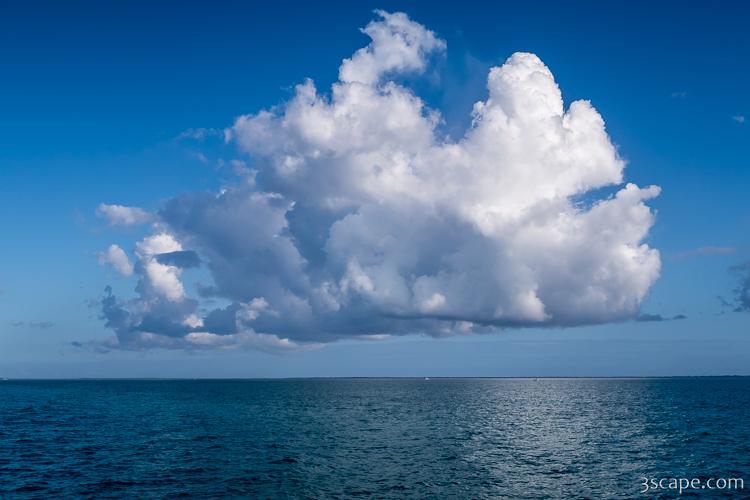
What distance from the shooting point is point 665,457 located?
6569 centimetres

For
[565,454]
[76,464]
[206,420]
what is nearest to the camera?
[76,464]

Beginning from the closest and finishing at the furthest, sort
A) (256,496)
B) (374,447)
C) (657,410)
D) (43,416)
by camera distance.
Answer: (256,496) → (374,447) → (43,416) → (657,410)

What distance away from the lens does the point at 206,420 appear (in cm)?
11250

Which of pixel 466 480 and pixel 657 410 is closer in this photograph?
pixel 466 480

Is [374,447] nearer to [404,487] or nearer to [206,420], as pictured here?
[404,487]

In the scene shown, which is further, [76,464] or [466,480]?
[76,464]

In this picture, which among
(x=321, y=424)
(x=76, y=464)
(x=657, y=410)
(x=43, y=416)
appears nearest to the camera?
(x=76, y=464)

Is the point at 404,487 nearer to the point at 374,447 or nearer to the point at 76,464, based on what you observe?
the point at 374,447

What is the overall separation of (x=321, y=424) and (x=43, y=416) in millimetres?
65245

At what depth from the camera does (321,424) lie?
336ft

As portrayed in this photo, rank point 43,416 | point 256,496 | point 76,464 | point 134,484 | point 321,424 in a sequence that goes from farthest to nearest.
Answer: point 43,416 < point 321,424 < point 76,464 < point 134,484 < point 256,496

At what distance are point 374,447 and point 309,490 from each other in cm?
2431

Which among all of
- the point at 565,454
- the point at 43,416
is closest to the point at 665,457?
the point at 565,454

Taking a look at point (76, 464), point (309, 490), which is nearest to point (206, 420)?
Answer: point (76, 464)
